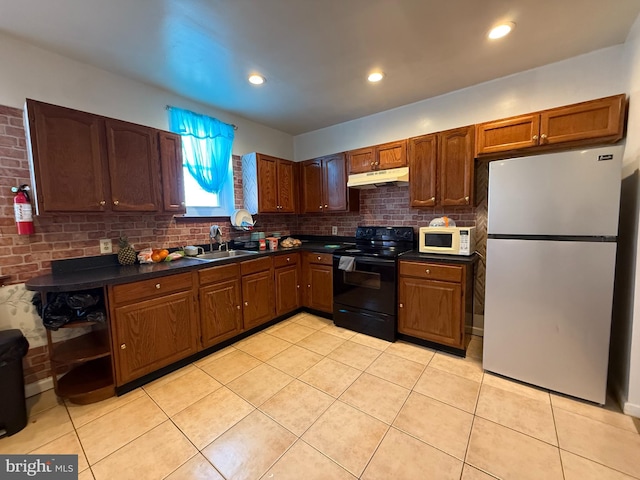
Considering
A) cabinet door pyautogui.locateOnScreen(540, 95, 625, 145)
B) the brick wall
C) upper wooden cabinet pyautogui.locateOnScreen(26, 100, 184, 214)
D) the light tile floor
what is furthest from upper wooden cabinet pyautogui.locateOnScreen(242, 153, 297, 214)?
cabinet door pyautogui.locateOnScreen(540, 95, 625, 145)

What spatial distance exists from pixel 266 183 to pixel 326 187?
2.62 feet

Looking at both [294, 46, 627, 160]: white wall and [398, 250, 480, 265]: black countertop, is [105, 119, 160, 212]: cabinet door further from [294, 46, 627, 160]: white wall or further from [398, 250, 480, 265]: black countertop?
[398, 250, 480, 265]: black countertop

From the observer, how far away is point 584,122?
6.75 feet

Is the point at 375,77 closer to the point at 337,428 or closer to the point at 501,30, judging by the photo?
the point at 501,30

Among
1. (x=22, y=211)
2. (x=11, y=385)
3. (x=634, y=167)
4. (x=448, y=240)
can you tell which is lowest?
(x=11, y=385)

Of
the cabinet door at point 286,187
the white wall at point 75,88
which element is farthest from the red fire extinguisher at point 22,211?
the cabinet door at point 286,187

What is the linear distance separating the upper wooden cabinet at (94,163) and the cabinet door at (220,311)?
34.6 inches

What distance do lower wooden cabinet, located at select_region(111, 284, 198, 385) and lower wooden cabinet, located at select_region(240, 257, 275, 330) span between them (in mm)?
559

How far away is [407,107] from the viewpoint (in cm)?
310

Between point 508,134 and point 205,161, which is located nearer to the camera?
point 508,134

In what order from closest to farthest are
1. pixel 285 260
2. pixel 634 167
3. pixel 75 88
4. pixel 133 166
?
pixel 634 167, pixel 75 88, pixel 133 166, pixel 285 260

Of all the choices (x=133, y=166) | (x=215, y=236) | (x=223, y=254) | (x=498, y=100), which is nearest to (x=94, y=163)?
(x=133, y=166)

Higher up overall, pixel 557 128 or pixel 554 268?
pixel 557 128

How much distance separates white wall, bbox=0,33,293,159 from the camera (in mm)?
1886
